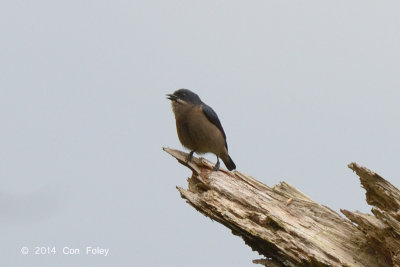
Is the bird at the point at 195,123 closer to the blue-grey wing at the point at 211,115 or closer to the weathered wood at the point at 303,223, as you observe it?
the blue-grey wing at the point at 211,115

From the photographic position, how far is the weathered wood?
10.2 meters

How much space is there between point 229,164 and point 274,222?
6.67 meters

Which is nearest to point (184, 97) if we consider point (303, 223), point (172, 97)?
point (172, 97)

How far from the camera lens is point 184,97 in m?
15.8

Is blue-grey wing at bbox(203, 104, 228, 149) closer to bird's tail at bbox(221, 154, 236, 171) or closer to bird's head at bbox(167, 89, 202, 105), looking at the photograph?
bird's head at bbox(167, 89, 202, 105)

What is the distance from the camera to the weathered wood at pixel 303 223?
10180 mm

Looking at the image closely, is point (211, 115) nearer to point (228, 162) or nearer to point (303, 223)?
point (228, 162)

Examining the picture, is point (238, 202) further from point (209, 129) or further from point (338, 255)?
point (209, 129)

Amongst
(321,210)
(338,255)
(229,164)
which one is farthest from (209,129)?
(338,255)

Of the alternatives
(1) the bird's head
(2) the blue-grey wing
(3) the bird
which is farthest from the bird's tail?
(1) the bird's head

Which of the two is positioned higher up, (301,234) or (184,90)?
(184,90)

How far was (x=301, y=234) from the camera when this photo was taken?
1066 centimetres

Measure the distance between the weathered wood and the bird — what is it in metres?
3.49

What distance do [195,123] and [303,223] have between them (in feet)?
16.2
